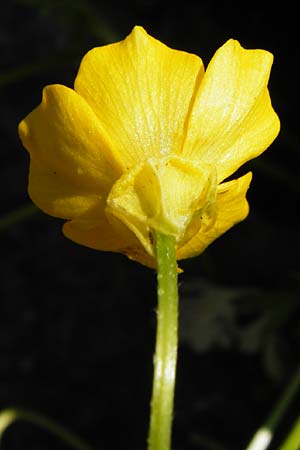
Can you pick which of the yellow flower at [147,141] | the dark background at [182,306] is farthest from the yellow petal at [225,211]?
the dark background at [182,306]

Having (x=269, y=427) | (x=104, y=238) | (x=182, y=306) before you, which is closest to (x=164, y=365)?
(x=104, y=238)

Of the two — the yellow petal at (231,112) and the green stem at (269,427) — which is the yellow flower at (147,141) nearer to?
the yellow petal at (231,112)

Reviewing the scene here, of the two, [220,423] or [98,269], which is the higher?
[98,269]

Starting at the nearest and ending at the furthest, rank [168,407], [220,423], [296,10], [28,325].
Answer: [168,407] < [296,10] < [220,423] < [28,325]

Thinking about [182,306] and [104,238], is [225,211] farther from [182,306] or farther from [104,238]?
[182,306]

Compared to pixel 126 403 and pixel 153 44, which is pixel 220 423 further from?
pixel 153 44

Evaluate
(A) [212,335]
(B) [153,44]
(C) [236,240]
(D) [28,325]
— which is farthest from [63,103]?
(D) [28,325]

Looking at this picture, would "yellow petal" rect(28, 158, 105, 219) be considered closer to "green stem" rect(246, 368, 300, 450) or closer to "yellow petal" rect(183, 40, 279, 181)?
"yellow petal" rect(183, 40, 279, 181)
